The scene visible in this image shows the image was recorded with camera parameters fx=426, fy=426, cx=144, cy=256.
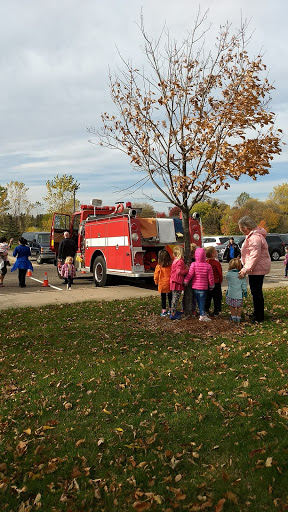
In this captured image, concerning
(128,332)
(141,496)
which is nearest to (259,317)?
(128,332)

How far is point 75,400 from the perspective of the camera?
4793 mm

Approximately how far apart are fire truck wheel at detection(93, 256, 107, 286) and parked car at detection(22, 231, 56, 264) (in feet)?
38.4

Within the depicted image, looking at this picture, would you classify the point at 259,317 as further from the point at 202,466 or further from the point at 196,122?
the point at 202,466

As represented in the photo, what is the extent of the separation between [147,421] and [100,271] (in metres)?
10.2

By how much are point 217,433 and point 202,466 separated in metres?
0.52

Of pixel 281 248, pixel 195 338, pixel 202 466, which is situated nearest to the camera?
pixel 202 466

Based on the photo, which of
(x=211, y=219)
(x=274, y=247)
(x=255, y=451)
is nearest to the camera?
(x=255, y=451)

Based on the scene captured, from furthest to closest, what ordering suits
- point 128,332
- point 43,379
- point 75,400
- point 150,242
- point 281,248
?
point 281,248
point 150,242
point 128,332
point 43,379
point 75,400

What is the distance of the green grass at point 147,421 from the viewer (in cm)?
314

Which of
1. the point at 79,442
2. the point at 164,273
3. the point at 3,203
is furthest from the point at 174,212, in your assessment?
the point at 3,203

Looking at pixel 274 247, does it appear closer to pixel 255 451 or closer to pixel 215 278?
pixel 215 278

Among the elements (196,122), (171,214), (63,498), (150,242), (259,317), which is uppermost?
(196,122)

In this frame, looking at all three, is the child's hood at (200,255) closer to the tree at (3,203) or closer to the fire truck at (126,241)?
the fire truck at (126,241)

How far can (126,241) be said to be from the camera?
12.3 metres
